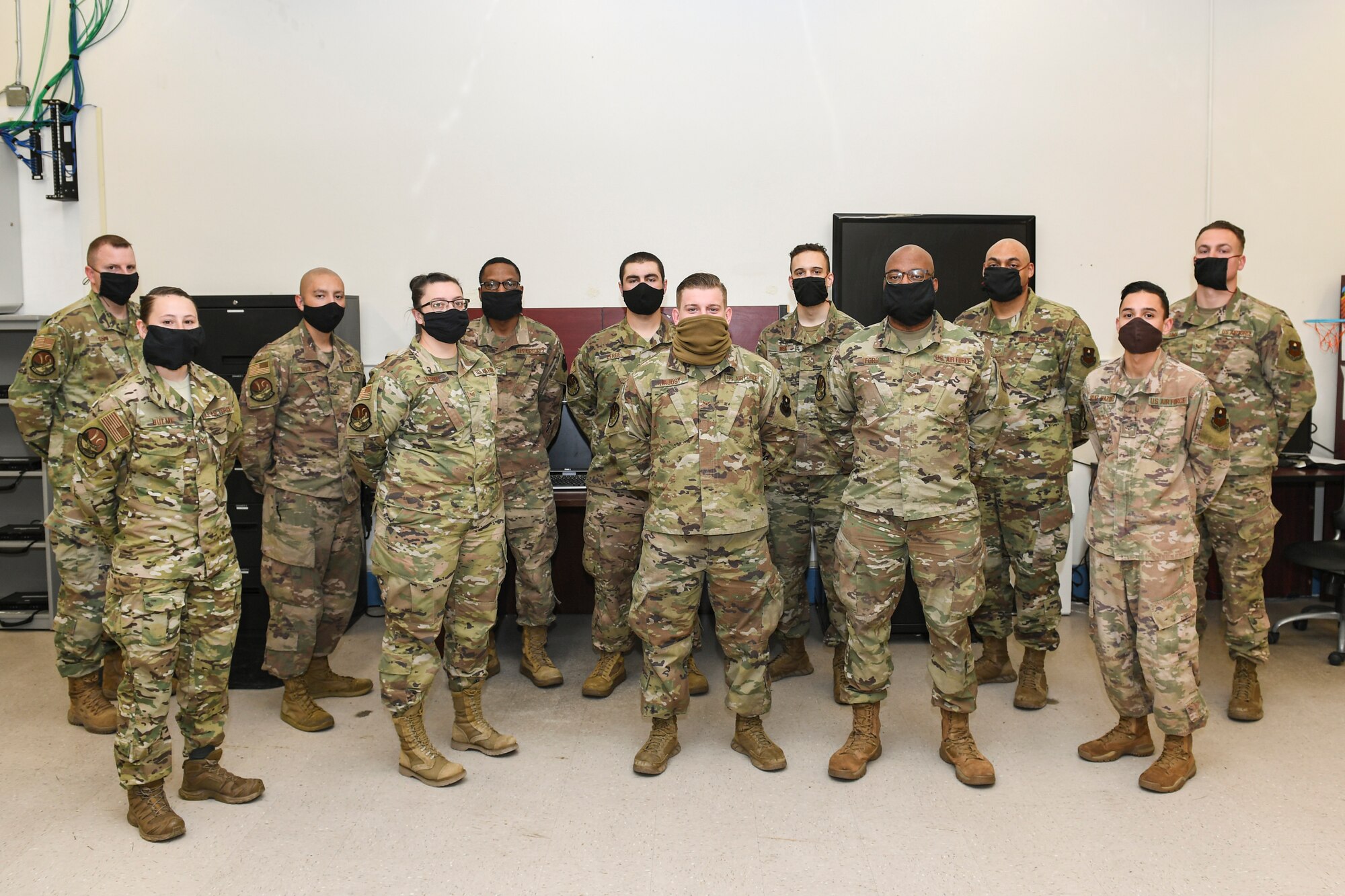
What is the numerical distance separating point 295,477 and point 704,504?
6.08ft

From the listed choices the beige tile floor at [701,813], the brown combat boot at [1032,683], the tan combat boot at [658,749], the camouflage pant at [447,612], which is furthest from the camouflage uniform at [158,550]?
the brown combat boot at [1032,683]

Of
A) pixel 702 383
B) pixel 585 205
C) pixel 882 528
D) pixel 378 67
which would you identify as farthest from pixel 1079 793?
pixel 378 67

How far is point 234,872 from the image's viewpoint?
269 cm

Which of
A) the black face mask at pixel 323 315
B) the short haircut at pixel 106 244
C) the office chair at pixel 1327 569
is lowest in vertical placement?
the office chair at pixel 1327 569

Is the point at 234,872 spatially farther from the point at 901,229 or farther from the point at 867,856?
the point at 901,229

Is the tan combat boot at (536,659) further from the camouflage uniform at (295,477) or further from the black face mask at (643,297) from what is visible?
the black face mask at (643,297)

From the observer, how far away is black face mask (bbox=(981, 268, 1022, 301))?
375 centimetres

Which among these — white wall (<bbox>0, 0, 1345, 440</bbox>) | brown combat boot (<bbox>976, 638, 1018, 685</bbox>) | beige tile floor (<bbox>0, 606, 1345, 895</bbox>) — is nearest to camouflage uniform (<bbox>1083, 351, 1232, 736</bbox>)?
beige tile floor (<bbox>0, 606, 1345, 895</bbox>)

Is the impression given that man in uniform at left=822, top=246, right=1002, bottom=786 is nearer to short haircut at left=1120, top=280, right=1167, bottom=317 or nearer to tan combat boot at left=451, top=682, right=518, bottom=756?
short haircut at left=1120, top=280, right=1167, bottom=317

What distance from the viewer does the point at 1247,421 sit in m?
3.81

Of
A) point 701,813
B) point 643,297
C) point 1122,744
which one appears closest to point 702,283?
point 643,297

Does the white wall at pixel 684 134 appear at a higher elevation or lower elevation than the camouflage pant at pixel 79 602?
higher

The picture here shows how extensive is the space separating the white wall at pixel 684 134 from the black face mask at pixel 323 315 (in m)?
1.49

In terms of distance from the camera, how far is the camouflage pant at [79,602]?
3.67m
